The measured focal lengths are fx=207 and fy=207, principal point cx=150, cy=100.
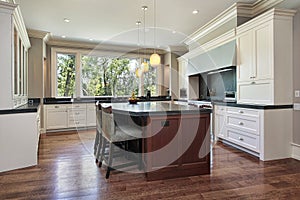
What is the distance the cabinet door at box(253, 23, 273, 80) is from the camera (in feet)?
10.6

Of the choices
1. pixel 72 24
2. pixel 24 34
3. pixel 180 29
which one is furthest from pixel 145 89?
pixel 24 34

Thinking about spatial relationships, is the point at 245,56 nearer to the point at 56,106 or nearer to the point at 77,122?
the point at 77,122

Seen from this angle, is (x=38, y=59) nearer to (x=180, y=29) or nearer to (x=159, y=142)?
(x=180, y=29)

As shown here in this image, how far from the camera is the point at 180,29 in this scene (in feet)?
17.1

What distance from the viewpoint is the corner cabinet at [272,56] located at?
317 centimetres

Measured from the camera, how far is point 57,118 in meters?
5.83

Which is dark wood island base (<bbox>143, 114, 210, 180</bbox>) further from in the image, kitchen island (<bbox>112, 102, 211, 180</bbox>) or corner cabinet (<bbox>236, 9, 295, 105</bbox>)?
corner cabinet (<bbox>236, 9, 295, 105</bbox>)

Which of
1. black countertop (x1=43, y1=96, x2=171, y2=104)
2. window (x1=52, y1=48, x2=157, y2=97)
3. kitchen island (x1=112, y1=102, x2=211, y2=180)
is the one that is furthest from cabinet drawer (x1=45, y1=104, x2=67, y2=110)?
kitchen island (x1=112, y1=102, x2=211, y2=180)

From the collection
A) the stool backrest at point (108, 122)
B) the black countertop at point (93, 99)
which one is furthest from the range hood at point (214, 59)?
the stool backrest at point (108, 122)

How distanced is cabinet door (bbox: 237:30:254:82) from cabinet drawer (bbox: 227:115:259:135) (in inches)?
28.5

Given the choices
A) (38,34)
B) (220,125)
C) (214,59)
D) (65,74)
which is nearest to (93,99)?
(65,74)

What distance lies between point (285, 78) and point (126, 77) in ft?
15.7

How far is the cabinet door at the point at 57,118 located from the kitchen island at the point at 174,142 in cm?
389

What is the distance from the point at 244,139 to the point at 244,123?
28 centimetres
